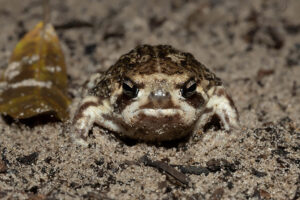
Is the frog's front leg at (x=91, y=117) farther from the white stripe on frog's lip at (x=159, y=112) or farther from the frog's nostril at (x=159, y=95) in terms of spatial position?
the frog's nostril at (x=159, y=95)

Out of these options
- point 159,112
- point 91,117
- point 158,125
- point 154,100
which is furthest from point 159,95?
point 91,117

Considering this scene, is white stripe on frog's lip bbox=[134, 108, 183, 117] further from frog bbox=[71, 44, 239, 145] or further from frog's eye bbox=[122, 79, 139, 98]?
frog's eye bbox=[122, 79, 139, 98]

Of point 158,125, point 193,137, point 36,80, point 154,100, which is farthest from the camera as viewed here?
point 36,80

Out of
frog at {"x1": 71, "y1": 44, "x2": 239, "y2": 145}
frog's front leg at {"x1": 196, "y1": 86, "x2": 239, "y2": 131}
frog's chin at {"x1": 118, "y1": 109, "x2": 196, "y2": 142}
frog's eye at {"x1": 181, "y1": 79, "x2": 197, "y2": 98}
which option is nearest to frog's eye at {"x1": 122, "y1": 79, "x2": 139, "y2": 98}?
frog at {"x1": 71, "y1": 44, "x2": 239, "y2": 145}

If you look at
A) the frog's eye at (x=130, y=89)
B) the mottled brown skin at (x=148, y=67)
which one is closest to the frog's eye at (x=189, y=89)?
the mottled brown skin at (x=148, y=67)

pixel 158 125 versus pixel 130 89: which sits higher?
pixel 130 89

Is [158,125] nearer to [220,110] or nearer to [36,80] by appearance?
[220,110]
